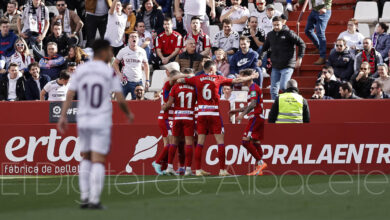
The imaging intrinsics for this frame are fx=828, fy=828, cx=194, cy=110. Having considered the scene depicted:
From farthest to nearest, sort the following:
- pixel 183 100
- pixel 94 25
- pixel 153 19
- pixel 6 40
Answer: pixel 153 19 < pixel 94 25 < pixel 6 40 < pixel 183 100

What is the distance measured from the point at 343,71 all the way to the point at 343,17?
390 cm

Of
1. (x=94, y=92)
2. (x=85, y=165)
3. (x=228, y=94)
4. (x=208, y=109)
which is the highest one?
(x=94, y=92)

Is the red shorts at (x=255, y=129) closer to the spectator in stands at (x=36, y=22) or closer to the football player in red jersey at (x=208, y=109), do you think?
the football player in red jersey at (x=208, y=109)

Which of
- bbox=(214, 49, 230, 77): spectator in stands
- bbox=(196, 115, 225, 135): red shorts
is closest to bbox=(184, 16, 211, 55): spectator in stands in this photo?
bbox=(214, 49, 230, 77): spectator in stands

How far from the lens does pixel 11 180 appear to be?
14969 millimetres

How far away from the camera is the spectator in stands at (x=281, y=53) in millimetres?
18922

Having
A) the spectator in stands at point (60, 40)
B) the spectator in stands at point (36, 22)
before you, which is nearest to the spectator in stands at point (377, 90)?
the spectator in stands at point (60, 40)

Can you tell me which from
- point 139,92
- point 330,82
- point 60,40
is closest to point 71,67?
point 139,92

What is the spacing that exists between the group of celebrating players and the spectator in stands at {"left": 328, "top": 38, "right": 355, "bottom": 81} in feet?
14.1

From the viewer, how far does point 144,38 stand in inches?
850

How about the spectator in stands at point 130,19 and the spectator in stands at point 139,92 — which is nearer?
the spectator in stands at point 139,92

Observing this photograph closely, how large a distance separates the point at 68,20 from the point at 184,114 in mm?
7748

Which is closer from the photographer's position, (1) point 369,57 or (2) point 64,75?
(2) point 64,75

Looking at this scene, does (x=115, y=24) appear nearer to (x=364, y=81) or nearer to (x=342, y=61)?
(x=342, y=61)
